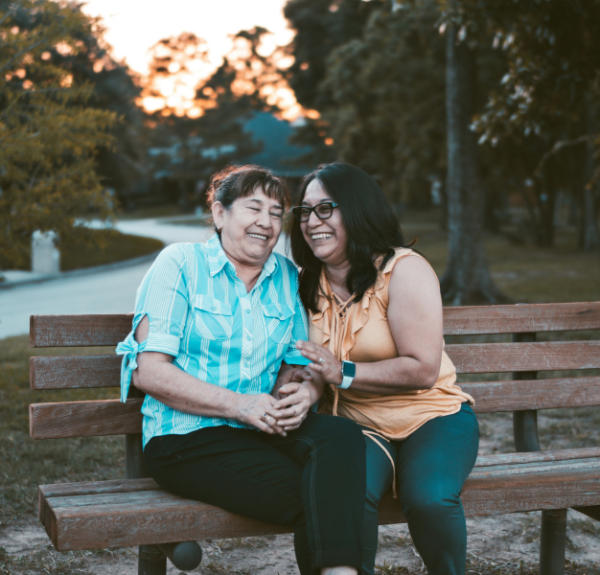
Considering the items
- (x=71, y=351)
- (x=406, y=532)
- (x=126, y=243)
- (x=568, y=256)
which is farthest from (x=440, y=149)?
(x=406, y=532)

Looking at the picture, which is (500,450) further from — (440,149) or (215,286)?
(440,149)

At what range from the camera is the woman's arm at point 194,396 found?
239cm

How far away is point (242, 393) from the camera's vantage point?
2.52 metres

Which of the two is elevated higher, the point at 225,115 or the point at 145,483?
the point at 225,115

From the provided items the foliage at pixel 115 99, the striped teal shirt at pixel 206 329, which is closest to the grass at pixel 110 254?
the foliage at pixel 115 99

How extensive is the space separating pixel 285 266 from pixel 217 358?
21.8 inches

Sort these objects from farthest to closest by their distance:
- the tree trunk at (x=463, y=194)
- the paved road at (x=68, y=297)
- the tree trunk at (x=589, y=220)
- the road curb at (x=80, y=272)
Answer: the tree trunk at (x=589, y=220), the road curb at (x=80, y=272), the paved road at (x=68, y=297), the tree trunk at (x=463, y=194)

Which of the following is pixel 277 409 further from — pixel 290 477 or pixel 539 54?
pixel 539 54

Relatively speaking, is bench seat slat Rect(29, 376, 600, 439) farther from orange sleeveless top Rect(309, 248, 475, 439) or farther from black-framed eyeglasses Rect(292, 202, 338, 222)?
black-framed eyeglasses Rect(292, 202, 338, 222)

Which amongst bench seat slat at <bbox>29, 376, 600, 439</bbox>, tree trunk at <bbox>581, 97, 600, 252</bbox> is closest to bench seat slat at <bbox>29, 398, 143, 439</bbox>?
bench seat slat at <bbox>29, 376, 600, 439</bbox>

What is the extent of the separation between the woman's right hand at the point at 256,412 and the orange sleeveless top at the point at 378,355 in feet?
1.34

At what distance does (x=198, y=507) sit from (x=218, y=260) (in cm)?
89

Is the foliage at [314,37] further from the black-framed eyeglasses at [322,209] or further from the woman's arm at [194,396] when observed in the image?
the woman's arm at [194,396]

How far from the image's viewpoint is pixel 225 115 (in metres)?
50.9
